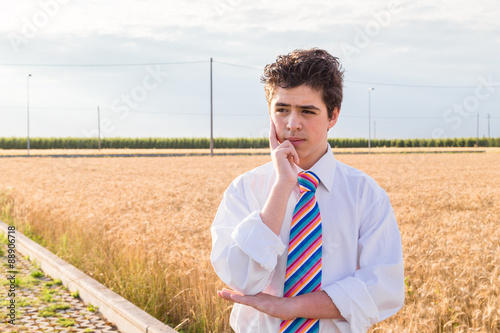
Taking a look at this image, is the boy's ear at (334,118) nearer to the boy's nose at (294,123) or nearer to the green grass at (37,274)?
the boy's nose at (294,123)

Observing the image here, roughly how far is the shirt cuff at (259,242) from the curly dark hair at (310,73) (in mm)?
557

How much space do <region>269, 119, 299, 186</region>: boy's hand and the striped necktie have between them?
4.5 inches

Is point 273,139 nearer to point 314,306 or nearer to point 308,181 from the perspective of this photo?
point 308,181

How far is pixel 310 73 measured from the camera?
193cm

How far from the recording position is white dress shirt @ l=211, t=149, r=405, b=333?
1817mm

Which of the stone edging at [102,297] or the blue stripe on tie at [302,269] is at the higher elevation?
the blue stripe on tie at [302,269]

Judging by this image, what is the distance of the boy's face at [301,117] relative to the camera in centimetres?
193

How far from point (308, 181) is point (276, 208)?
8.8 inches

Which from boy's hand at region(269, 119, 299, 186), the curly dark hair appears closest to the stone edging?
boy's hand at region(269, 119, 299, 186)

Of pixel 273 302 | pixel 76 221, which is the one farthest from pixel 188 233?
pixel 273 302

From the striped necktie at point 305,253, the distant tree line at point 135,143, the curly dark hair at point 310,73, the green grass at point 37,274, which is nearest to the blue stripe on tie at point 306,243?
the striped necktie at point 305,253

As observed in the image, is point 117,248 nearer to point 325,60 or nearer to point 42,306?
point 42,306

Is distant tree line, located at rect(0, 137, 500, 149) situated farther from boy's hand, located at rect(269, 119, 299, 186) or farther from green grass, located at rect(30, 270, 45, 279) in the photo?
boy's hand, located at rect(269, 119, 299, 186)

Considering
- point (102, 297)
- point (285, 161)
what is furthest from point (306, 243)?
point (102, 297)
